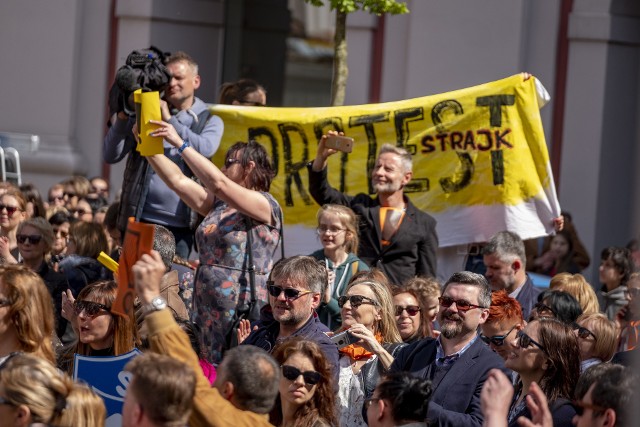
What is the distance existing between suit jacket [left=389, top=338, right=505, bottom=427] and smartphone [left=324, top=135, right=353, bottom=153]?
2424mm

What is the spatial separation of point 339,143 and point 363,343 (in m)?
2.37

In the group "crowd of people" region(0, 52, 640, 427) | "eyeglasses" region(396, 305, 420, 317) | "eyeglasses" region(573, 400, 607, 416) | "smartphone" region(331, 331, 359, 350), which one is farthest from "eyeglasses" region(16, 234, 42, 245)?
"eyeglasses" region(573, 400, 607, 416)

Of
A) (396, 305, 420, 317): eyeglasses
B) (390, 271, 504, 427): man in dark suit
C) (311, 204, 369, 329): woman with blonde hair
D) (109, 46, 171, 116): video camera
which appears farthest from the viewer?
(311, 204, 369, 329): woman with blonde hair

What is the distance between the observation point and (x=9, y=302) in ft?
20.3

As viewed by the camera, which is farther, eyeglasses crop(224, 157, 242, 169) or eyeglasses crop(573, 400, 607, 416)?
eyeglasses crop(224, 157, 242, 169)

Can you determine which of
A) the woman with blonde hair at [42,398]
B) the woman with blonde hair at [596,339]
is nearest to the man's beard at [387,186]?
the woman with blonde hair at [596,339]

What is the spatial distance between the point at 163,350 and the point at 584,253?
830 centimetres

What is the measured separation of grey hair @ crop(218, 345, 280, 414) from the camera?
5.34 meters

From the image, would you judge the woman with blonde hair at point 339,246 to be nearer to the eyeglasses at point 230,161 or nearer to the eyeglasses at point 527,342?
the eyeglasses at point 230,161

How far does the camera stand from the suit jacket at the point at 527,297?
8.90 meters

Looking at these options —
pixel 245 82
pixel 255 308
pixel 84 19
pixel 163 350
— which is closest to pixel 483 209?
pixel 245 82

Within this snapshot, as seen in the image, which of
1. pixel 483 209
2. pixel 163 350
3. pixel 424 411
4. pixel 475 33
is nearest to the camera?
pixel 163 350

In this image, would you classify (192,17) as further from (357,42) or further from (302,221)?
(302,221)

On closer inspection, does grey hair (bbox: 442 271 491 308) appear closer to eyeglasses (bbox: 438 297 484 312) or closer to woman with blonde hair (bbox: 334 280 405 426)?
eyeglasses (bbox: 438 297 484 312)
